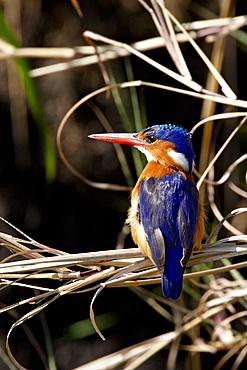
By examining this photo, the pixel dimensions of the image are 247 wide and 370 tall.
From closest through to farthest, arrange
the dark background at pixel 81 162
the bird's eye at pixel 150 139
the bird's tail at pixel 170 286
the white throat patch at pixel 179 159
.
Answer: the bird's tail at pixel 170 286
the white throat patch at pixel 179 159
the bird's eye at pixel 150 139
the dark background at pixel 81 162

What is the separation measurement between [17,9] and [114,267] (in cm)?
194

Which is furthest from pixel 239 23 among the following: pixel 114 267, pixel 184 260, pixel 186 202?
pixel 114 267

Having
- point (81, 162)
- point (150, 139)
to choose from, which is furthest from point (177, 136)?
point (81, 162)

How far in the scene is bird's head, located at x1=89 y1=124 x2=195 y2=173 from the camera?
2.04 metres

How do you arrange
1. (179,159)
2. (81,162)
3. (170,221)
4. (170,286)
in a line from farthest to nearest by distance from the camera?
(81,162) → (179,159) → (170,221) → (170,286)

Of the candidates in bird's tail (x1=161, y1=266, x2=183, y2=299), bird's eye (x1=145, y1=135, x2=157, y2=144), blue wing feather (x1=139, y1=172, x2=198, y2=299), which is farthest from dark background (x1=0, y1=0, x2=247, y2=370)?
bird's tail (x1=161, y1=266, x2=183, y2=299)

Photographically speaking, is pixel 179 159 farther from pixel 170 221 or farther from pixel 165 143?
pixel 170 221

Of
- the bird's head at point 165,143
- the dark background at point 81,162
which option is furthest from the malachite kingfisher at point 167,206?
the dark background at point 81,162

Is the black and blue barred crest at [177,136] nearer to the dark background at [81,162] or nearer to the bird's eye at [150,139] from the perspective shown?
the bird's eye at [150,139]

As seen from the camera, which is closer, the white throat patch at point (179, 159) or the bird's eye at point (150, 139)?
the white throat patch at point (179, 159)

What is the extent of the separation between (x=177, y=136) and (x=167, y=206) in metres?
0.40

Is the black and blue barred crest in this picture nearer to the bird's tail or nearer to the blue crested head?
the blue crested head

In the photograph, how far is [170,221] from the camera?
1726mm

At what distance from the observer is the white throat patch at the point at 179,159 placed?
202 cm
